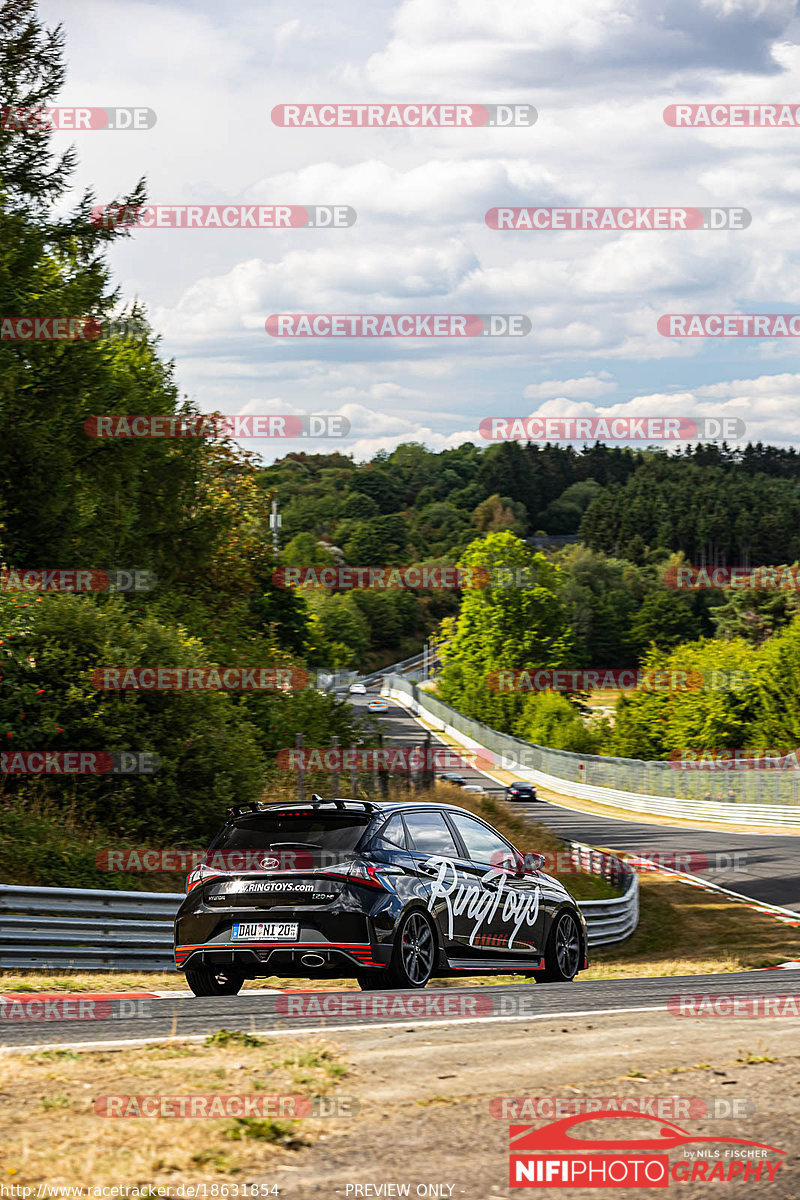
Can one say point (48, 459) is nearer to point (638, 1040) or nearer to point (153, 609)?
point (153, 609)

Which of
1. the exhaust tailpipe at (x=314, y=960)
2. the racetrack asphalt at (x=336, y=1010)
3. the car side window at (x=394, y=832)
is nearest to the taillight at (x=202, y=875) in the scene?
the racetrack asphalt at (x=336, y=1010)

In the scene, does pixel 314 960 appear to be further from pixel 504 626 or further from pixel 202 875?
pixel 504 626

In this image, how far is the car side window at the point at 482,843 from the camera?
10414 mm

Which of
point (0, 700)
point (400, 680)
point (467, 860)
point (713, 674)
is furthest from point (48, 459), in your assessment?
point (400, 680)

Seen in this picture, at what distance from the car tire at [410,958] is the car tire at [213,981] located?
1026mm

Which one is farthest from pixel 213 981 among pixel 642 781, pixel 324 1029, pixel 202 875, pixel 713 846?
pixel 642 781

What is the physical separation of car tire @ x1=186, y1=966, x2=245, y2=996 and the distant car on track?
5289 centimetres

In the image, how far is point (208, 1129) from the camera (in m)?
4.43

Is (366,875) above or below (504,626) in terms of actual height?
below

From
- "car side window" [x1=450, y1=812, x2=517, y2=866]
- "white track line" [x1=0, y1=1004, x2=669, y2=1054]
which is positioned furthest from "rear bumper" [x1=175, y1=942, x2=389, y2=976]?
"car side window" [x1=450, y1=812, x2=517, y2=866]

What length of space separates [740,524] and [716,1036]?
7463 inches

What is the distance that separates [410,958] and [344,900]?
775mm

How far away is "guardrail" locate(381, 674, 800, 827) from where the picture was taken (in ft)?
153

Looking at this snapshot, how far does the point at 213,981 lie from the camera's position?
962 cm
